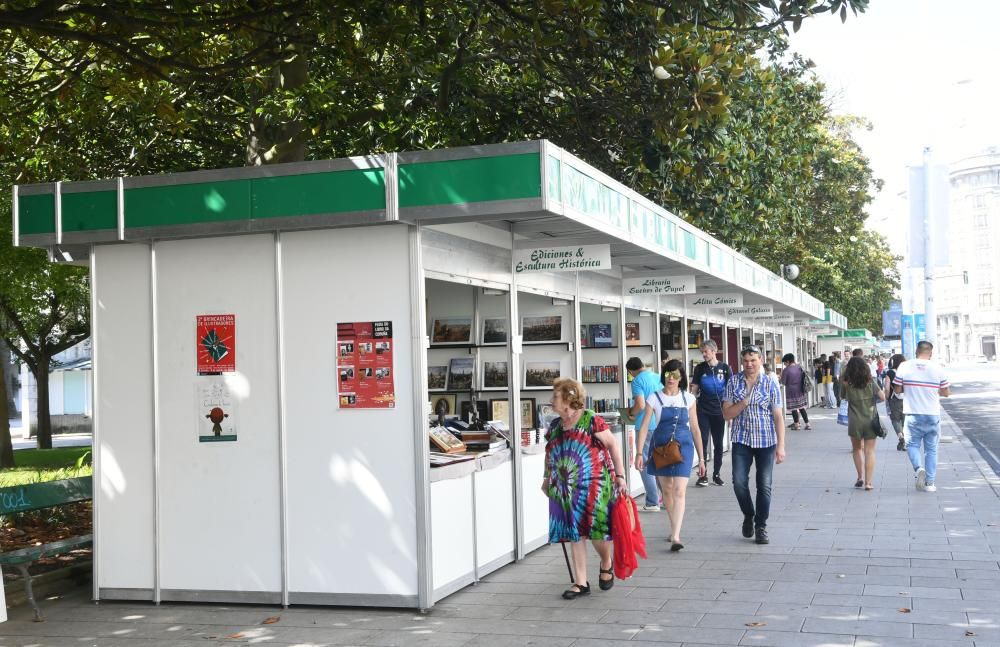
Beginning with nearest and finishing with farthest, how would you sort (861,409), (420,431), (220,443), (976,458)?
(420,431), (220,443), (861,409), (976,458)

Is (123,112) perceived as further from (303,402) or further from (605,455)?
(605,455)

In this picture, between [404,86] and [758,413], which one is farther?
[404,86]

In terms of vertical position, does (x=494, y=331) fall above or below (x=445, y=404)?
above

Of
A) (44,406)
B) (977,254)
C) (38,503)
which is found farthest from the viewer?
(977,254)

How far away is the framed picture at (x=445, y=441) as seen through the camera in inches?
336

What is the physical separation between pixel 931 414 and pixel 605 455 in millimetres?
6556

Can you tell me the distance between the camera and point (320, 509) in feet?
25.6

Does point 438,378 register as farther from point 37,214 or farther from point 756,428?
point 37,214

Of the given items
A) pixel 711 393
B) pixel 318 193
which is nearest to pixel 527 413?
pixel 711 393

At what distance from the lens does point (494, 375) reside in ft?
39.0

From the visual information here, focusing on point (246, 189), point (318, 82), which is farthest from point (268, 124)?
point (246, 189)

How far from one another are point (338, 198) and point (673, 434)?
3.77 metres

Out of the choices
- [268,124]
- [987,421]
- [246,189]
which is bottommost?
[987,421]

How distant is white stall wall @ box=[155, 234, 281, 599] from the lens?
7.96m
